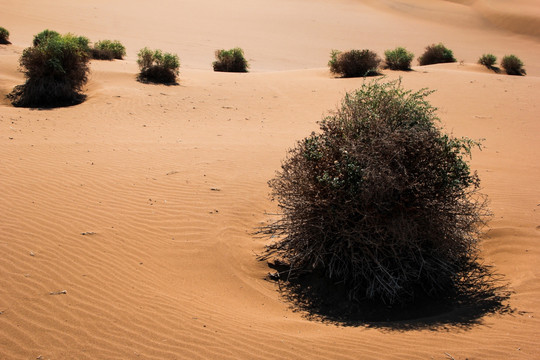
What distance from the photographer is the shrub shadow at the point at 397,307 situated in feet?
16.2

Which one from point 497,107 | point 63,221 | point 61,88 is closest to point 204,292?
point 63,221

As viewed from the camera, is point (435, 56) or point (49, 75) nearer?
point (49, 75)

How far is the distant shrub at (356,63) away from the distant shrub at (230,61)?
214 inches

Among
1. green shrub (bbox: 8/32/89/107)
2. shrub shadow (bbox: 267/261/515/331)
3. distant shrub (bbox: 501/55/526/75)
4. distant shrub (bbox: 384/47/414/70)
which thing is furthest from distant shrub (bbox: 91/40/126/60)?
distant shrub (bbox: 501/55/526/75)

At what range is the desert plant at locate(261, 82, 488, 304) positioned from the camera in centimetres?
524

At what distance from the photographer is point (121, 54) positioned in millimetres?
23797

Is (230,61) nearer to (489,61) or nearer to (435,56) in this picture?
(435,56)

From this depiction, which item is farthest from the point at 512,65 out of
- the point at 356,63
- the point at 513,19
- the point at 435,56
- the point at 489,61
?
the point at 513,19

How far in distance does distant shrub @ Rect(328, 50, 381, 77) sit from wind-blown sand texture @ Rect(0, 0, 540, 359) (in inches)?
39.2

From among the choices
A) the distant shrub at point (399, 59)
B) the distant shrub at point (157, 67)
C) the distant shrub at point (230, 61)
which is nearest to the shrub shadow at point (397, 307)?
the distant shrub at point (157, 67)

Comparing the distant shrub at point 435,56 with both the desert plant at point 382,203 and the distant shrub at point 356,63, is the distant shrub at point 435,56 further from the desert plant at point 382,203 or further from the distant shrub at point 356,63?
the desert plant at point 382,203

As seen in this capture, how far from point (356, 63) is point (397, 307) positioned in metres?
16.6

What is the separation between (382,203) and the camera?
17.0 ft

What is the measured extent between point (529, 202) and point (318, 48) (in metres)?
31.7
